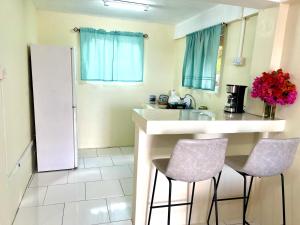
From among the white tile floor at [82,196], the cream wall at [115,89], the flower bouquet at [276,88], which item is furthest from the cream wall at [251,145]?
the cream wall at [115,89]

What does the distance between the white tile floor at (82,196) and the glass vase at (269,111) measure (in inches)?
Answer: 45.4

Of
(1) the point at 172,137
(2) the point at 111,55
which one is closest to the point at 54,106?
(2) the point at 111,55

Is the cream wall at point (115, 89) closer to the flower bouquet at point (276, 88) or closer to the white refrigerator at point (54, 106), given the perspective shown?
the white refrigerator at point (54, 106)

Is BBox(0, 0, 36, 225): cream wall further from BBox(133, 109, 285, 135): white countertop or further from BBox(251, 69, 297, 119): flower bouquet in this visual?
BBox(251, 69, 297, 119): flower bouquet

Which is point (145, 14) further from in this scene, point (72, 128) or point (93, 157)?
point (93, 157)

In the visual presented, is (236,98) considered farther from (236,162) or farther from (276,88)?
(236,162)

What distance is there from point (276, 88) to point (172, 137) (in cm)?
99

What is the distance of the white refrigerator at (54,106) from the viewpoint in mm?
3008

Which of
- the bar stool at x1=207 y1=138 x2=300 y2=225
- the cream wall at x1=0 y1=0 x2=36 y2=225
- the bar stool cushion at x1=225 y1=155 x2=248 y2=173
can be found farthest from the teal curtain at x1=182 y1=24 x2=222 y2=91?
the cream wall at x1=0 y1=0 x2=36 y2=225

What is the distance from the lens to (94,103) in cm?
419

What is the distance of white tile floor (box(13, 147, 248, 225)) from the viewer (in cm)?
226

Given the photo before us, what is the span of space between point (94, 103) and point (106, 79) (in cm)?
50

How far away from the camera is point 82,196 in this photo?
2.66 metres

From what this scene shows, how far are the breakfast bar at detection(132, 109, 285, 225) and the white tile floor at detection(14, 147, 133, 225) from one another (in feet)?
1.28
